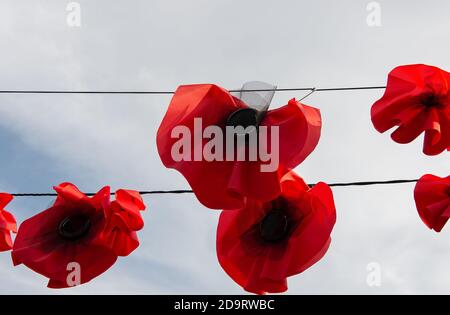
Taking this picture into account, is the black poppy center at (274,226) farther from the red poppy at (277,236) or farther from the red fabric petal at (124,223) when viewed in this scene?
the red fabric petal at (124,223)

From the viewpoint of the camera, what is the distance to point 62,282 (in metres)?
1.89

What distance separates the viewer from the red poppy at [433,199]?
1.72 m

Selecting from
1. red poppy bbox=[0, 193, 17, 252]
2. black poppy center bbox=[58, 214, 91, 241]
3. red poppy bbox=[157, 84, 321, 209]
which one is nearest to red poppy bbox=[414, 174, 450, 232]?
red poppy bbox=[157, 84, 321, 209]

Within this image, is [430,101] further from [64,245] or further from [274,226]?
[64,245]

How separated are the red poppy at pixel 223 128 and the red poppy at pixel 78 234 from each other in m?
0.43

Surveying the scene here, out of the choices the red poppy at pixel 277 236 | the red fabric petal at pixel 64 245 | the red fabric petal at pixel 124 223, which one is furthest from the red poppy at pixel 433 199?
the red fabric petal at pixel 64 245

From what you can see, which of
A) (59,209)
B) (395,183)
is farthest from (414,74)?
(59,209)

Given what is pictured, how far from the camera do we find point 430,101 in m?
1.67

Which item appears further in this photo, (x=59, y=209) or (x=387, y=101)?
(x=59, y=209)

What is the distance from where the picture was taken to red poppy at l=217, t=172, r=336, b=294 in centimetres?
158

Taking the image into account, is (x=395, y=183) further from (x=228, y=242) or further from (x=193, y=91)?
(x=193, y=91)

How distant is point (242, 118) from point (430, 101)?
608 millimetres
